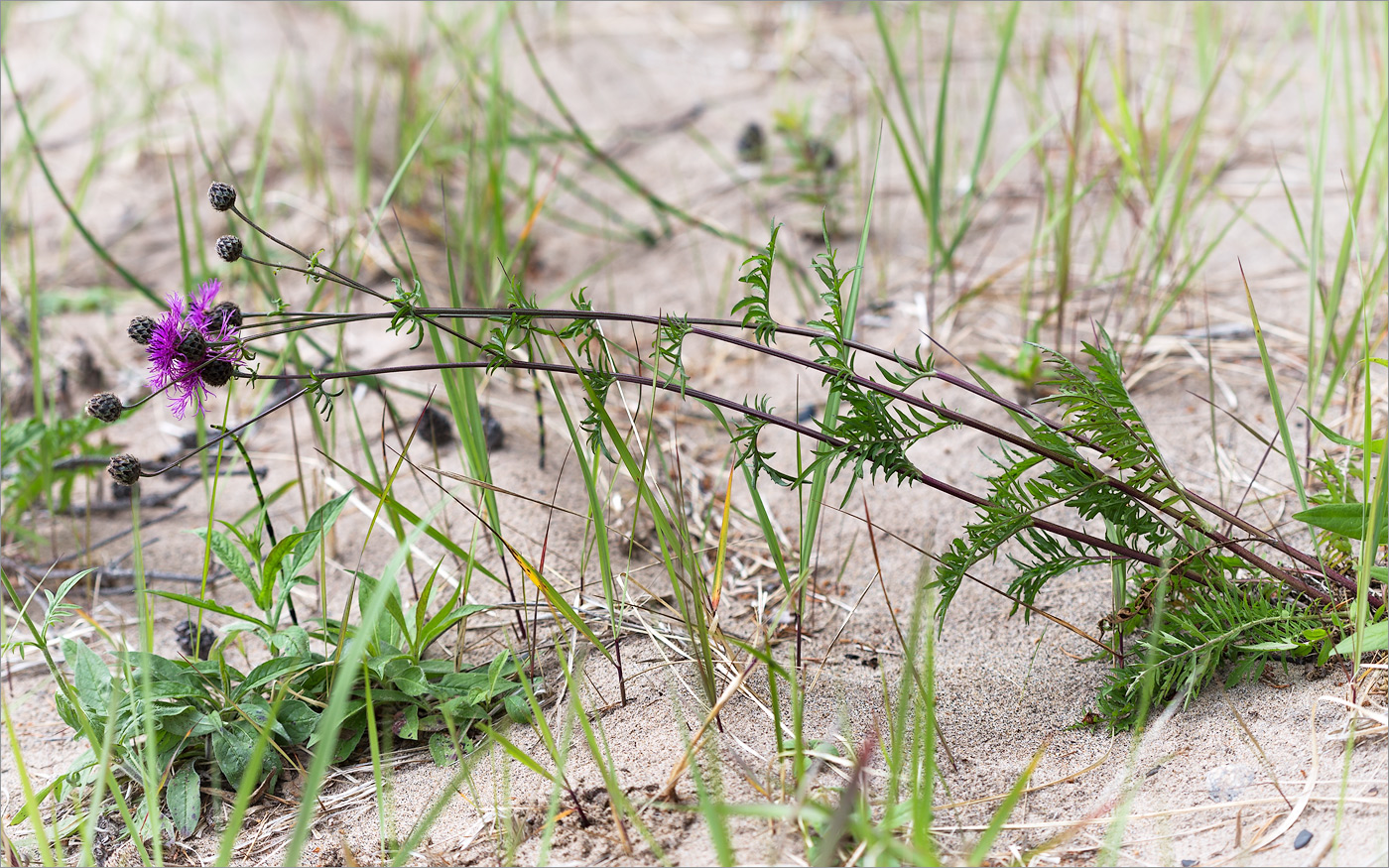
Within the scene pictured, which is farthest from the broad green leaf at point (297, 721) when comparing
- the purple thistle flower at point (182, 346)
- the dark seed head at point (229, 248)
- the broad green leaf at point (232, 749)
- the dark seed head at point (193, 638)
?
the dark seed head at point (229, 248)

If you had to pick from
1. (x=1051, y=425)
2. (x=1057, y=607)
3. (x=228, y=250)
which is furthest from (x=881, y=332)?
(x=228, y=250)

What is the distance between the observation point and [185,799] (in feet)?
4.20

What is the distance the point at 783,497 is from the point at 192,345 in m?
1.14

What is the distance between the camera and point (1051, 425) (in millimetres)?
1214

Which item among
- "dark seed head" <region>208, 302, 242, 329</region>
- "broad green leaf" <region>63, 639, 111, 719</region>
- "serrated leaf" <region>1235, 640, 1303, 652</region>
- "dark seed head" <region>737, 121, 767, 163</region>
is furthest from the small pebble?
"dark seed head" <region>737, 121, 767, 163</region>

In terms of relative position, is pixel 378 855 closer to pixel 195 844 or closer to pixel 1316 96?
pixel 195 844

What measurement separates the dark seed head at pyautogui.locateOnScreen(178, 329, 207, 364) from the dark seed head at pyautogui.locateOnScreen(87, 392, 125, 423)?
8 centimetres

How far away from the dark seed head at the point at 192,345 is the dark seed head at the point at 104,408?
0.27 feet

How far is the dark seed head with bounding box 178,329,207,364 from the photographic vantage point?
1.11m

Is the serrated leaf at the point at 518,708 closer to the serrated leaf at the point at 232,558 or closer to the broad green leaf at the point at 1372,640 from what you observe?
the serrated leaf at the point at 232,558

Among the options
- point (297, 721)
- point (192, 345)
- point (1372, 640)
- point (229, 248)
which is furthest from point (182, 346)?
point (1372, 640)

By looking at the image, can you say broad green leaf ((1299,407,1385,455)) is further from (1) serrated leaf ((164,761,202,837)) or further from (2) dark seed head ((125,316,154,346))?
(1) serrated leaf ((164,761,202,837))

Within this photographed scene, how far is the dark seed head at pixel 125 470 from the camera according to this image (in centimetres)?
111

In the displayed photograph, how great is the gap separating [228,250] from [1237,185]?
2.46 metres
